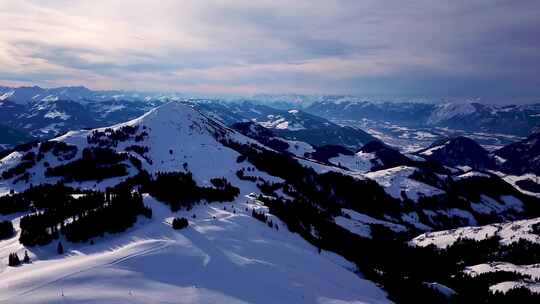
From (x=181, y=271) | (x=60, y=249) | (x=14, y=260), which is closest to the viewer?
(x=181, y=271)

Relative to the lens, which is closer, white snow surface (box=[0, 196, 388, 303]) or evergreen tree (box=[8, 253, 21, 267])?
white snow surface (box=[0, 196, 388, 303])

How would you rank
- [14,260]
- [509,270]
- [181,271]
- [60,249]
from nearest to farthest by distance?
[181,271], [14,260], [60,249], [509,270]

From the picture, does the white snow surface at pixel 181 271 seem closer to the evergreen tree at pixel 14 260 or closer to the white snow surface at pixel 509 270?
the evergreen tree at pixel 14 260

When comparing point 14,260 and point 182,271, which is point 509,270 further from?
point 14,260

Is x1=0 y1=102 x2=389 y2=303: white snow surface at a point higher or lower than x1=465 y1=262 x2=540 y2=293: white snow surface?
higher

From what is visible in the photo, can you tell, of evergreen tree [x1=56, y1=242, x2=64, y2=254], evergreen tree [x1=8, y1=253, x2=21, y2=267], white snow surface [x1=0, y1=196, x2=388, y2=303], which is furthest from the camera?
evergreen tree [x1=56, y1=242, x2=64, y2=254]

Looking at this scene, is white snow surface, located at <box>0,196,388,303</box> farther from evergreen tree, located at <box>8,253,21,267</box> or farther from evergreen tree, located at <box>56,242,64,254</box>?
evergreen tree, located at <box>8,253,21,267</box>

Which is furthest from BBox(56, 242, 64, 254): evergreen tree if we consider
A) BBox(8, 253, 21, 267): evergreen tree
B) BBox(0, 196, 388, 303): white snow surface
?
BBox(8, 253, 21, 267): evergreen tree

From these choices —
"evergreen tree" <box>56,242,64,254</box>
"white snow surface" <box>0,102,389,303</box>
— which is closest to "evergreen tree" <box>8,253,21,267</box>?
"white snow surface" <box>0,102,389,303</box>

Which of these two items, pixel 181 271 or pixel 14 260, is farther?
pixel 14 260

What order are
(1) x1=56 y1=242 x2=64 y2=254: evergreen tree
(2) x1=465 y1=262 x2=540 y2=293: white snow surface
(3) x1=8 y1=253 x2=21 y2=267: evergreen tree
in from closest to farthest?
(3) x1=8 y1=253 x2=21 y2=267: evergreen tree < (1) x1=56 y1=242 x2=64 y2=254: evergreen tree < (2) x1=465 y1=262 x2=540 y2=293: white snow surface

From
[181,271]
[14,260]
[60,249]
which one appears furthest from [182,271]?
[14,260]

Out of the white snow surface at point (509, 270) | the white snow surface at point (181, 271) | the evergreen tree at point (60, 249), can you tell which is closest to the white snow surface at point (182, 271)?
the white snow surface at point (181, 271)

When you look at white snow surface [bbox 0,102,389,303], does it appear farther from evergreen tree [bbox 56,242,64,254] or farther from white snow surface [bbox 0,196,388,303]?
evergreen tree [bbox 56,242,64,254]
